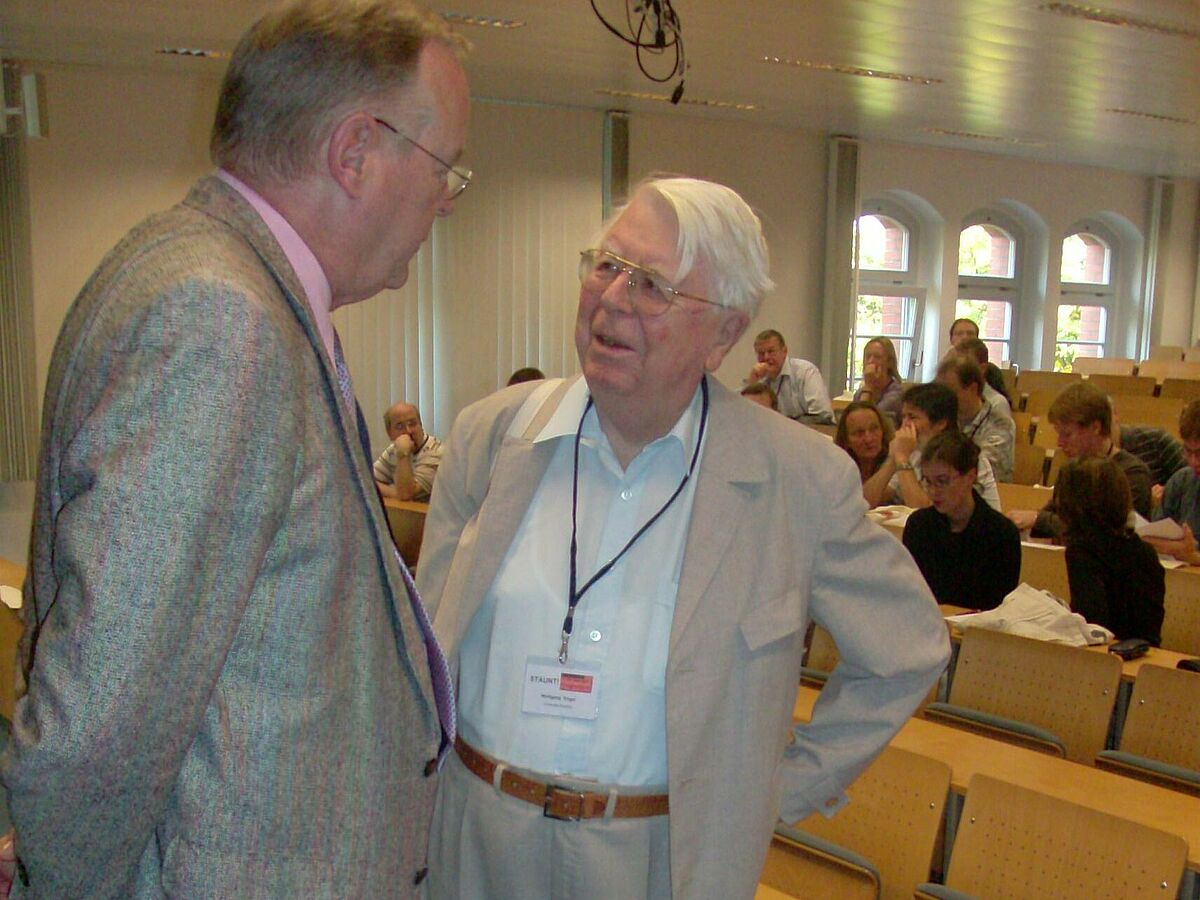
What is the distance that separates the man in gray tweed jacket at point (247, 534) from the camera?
0.85 metres

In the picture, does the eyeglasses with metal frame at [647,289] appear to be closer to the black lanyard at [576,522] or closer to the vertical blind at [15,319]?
the black lanyard at [576,522]

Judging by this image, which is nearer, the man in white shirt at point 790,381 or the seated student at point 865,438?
the seated student at point 865,438

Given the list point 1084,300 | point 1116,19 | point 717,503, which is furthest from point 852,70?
point 1084,300

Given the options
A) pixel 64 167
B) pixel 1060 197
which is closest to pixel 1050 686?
pixel 64 167

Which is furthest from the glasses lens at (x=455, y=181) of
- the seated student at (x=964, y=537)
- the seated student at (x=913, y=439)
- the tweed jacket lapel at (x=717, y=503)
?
the seated student at (x=913, y=439)

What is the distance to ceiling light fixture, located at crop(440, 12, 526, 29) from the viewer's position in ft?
23.0

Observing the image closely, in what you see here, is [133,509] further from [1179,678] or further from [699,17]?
[699,17]

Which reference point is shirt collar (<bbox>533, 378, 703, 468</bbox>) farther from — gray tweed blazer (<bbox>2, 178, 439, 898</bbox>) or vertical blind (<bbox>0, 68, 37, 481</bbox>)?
vertical blind (<bbox>0, 68, 37, 481</bbox>)

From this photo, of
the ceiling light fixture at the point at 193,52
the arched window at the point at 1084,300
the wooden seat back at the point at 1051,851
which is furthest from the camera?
the arched window at the point at 1084,300

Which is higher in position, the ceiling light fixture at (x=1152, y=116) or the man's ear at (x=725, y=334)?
the ceiling light fixture at (x=1152, y=116)

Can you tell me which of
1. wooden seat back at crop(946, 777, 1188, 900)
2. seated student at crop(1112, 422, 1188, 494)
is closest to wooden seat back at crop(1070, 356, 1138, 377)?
seated student at crop(1112, 422, 1188, 494)

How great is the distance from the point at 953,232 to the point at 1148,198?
3.80m

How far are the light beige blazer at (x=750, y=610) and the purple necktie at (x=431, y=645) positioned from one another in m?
0.39

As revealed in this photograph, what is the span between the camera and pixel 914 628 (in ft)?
5.48
